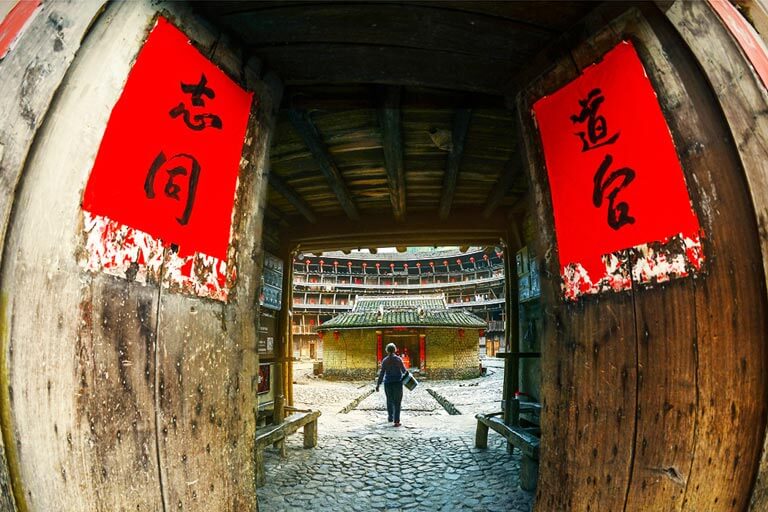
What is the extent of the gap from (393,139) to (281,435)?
169 inches

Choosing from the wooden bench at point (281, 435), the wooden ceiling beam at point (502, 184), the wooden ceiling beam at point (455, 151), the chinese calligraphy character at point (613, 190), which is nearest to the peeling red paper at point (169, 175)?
the wooden ceiling beam at point (455, 151)

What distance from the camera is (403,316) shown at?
22.6 m

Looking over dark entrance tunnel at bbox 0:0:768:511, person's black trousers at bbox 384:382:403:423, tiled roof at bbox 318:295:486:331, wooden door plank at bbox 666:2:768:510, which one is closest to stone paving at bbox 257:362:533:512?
person's black trousers at bbox 384:382:403:423

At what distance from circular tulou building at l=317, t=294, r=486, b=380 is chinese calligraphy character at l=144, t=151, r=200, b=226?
20.3m

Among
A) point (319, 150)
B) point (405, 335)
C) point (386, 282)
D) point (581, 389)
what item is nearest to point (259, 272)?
point (319, 150)

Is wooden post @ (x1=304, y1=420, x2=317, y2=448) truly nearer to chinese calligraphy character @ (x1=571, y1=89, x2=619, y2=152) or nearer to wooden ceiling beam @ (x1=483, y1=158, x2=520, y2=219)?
wooden ceiling beam @ (x1=483, y1=158, x2=520, y2=219)

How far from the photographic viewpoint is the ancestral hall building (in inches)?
1564

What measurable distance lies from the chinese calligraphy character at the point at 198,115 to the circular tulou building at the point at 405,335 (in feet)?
66.6

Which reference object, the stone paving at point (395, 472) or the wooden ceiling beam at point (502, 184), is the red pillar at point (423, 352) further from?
the wooden ceiling beam at point (502, 184)

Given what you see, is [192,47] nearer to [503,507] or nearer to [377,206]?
[377,206]

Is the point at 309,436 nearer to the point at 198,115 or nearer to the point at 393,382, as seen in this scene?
the point at 393,382

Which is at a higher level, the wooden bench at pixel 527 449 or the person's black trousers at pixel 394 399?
the wooden bench at pixel 527 449

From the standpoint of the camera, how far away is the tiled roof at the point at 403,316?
21.6 metres

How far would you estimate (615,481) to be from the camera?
167cm
